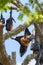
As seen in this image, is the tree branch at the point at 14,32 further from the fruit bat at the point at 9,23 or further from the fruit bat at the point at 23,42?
the fruit bat at the point at 9,23

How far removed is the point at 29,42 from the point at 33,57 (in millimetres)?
454

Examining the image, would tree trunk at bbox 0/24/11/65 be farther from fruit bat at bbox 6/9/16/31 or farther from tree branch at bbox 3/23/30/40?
fruit bat at bbox 6/9/16/31

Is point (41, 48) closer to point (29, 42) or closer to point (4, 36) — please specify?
point (29, 42)

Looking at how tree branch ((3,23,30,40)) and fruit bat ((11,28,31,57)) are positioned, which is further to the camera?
fruit bat ((11,28,31,57))

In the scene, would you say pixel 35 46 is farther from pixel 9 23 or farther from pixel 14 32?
pixel 14 32

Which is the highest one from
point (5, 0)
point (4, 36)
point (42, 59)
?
point (5, 0)

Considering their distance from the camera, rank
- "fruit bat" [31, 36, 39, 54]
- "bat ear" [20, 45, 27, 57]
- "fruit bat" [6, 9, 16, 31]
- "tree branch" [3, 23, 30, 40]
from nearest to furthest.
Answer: "tree branch" [3, 23, 30, 40] < "fruit bat" [31, 36, 39, 54] < "bat ear" [20, 45, 27, 57] < "fruit bat" [6, 9, 16, 31]

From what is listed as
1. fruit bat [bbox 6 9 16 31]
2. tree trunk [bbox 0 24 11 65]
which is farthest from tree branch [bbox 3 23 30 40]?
fruit bat [bbox 6 9 16 31]

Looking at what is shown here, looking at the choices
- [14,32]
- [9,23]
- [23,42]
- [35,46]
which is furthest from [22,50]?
[14,32]

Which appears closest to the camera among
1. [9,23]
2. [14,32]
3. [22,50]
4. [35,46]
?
[14,32]

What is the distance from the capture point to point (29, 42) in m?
4.04

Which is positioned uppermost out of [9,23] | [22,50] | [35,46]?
[9,23]

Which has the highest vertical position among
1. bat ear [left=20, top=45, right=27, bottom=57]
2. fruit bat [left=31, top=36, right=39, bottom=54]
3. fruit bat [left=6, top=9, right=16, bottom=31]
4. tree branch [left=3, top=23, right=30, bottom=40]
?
tree branch [left=3, top=23, right=30, bottom=40]

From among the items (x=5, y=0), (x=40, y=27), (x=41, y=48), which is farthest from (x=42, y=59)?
(x=5, y=0)
